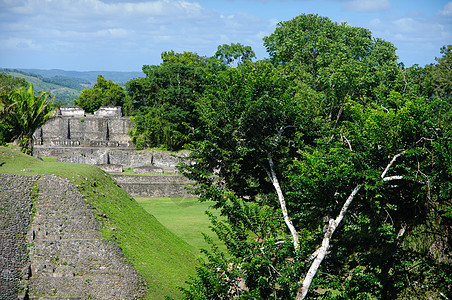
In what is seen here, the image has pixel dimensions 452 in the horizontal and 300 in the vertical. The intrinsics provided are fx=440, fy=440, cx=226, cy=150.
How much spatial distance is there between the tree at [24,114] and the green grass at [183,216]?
7.48 metres

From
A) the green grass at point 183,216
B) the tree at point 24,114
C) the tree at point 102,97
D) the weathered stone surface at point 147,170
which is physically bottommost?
the green grass at point 183,216

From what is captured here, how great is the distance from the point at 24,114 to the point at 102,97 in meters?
48.9

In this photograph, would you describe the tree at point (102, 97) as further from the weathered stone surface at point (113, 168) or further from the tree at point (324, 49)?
the tree at point (324, 49)

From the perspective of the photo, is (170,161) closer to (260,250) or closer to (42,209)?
(42,209)

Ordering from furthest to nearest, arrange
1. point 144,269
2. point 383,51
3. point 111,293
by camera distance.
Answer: point 383,51, point 144,269, point 111,293

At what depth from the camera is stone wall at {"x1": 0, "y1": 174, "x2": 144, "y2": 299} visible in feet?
40.0

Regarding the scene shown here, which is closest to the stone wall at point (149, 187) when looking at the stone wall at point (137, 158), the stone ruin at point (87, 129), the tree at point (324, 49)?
the stone wall at point (137, 158)

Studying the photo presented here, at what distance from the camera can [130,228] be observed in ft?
50.2

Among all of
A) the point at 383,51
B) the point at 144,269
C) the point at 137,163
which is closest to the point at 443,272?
the point at 144,269

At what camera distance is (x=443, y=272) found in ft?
30.5

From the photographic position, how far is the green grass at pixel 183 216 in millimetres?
19734

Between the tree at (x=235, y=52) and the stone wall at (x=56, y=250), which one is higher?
the tree at (x=235, y=52)

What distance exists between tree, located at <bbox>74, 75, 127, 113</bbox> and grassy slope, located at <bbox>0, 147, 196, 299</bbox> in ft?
164

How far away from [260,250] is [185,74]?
37.1 meters
